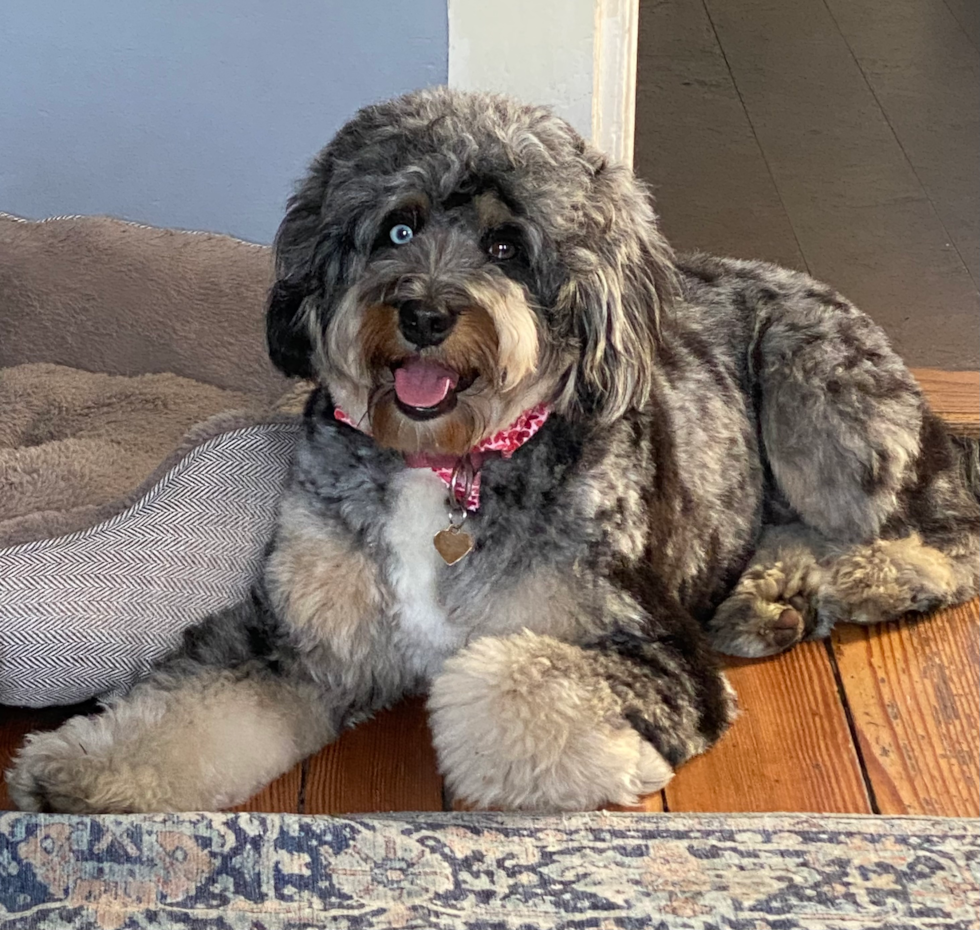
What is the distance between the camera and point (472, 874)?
6.11ft

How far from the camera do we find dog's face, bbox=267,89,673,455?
5.92 feet

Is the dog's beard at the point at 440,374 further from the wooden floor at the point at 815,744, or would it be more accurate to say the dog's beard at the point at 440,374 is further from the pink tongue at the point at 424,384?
the wooden floor at the point at 815,744

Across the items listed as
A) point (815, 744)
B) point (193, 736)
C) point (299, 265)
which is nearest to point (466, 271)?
point (299, 265)

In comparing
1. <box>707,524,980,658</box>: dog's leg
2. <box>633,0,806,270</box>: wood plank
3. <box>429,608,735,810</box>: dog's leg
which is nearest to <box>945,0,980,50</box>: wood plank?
<box>633,0,806,270</box>: wood plank

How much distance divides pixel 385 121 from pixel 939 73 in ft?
11.9

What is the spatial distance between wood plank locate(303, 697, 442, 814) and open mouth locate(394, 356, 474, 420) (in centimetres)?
67

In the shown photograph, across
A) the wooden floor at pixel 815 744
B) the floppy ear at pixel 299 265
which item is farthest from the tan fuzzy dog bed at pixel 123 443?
the floppy ear at pixel 299 265

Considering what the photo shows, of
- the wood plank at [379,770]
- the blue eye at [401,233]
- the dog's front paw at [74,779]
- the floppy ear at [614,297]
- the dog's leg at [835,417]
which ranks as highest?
the blue eye at [401,233]

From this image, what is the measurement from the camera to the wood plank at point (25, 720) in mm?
2207

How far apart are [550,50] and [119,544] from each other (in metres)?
1.40

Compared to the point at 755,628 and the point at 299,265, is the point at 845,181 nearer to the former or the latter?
the point at 755,628

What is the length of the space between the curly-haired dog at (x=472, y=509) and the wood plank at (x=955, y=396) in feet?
2.93

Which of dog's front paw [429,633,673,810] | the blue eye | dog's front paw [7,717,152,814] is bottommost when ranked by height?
dog's front paw [7,717,152,814]

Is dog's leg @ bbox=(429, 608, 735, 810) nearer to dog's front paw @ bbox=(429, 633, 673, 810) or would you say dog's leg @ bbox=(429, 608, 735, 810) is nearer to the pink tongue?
dog's front paw @ bbox=(429, 633, 673, 810)
